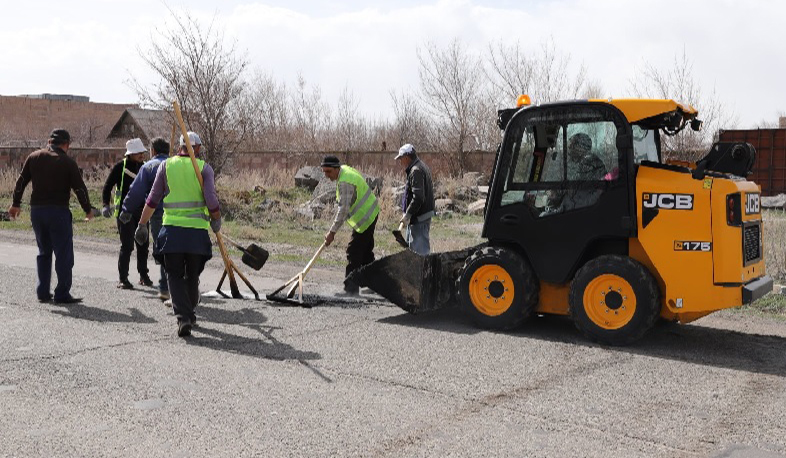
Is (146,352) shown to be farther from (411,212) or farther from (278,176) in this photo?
(278,176)

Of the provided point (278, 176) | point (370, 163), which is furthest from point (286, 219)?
point (370, 163)

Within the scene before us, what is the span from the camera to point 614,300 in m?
7.64

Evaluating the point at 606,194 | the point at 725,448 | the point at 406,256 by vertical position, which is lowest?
the point at 725,448

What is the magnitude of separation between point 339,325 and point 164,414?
316 centimetres

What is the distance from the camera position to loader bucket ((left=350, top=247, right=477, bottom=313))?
8695 mm

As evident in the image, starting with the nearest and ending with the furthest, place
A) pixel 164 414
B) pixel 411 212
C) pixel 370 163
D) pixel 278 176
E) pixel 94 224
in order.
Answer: pixel 164 414 → pixel 411 212 → pixel 94 224 → pixel 278 176 → pixel 370 163

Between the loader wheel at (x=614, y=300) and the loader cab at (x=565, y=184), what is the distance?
0.22 m

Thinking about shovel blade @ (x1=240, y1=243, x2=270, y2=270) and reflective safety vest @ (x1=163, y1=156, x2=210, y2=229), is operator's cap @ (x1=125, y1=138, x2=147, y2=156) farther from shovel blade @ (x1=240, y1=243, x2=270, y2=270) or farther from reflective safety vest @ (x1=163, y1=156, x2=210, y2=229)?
reflective safety vest @ (x1=163, y1=156, x2=210, y2=229)

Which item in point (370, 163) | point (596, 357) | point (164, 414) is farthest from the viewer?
point (370, 163)

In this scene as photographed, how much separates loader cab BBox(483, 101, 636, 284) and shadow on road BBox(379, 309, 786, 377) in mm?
650

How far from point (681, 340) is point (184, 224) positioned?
4704 mm

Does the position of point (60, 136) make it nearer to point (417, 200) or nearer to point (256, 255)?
point (256, 255)

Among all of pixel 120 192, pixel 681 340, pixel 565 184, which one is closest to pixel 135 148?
pixel 120 192

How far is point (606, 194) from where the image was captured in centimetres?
769
